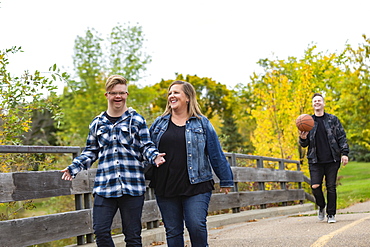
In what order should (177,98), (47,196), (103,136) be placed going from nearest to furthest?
(103,136) → (177,98) → (47,196)

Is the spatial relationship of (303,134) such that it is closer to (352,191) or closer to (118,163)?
(118,163)

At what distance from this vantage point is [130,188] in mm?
4816

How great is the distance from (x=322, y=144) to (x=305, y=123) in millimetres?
506

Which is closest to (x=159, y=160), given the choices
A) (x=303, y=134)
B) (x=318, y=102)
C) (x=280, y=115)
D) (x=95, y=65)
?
(x=303, y=134)

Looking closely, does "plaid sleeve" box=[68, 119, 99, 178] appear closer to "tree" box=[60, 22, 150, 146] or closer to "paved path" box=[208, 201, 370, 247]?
"paved path" box=[208, 201, 370, 247]

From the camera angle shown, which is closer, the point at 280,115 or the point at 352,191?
the point at 280,115

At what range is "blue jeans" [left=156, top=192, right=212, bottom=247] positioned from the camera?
16.0 ft

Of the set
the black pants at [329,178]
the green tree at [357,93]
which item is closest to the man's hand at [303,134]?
the black pants at [329,178]

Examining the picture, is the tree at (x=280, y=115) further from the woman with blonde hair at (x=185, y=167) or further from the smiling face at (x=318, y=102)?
the woman with blonde hair at (x=185, y=167)

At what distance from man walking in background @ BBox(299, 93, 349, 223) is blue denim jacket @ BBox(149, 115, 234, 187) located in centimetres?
440

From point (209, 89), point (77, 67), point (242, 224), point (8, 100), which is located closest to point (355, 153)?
point (209, 89)

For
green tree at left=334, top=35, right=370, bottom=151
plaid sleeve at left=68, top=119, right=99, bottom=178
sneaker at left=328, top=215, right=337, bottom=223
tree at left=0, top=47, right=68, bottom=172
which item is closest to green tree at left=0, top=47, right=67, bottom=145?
tree at left=0, top=47, right=68, bottom=172

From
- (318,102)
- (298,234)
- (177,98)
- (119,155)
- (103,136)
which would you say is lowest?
(298,234)

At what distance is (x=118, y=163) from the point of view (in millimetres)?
4840
